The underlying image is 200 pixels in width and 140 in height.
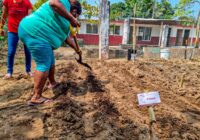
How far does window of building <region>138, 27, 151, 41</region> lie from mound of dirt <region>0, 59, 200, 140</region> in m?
18.2

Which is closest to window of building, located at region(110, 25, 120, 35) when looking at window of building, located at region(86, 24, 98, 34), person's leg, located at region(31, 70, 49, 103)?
window of building, located at region(86, 24, 98, 34)

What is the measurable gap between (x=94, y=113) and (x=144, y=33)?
20017 millimetres

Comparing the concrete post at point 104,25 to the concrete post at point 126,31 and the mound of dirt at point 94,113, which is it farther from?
the concrete post at point 126,31

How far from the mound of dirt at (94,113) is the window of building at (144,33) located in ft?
59.6

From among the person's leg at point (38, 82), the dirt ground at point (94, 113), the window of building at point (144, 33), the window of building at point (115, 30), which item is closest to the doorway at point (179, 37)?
the window of building at point (144, 33)

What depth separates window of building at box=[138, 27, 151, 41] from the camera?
829 inches

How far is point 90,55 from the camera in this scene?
1111 cm

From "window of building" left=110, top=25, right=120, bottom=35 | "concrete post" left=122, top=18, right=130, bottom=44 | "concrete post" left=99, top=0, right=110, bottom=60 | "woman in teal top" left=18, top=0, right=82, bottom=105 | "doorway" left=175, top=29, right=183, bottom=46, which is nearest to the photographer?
"woman in teal top" left=18, top=0, right=82, bottom=105

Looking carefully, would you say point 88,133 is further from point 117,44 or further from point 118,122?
point 117,44

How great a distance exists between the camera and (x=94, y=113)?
2189mm

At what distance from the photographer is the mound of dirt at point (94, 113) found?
183 cm

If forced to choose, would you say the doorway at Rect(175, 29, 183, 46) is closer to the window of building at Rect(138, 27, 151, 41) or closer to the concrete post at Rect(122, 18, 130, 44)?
the window of building at Rect(138, 27, 151, 41)

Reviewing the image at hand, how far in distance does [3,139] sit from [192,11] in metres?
15.9

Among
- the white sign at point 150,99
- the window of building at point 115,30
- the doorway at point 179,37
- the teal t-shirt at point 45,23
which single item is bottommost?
the doorway at point 179,37
